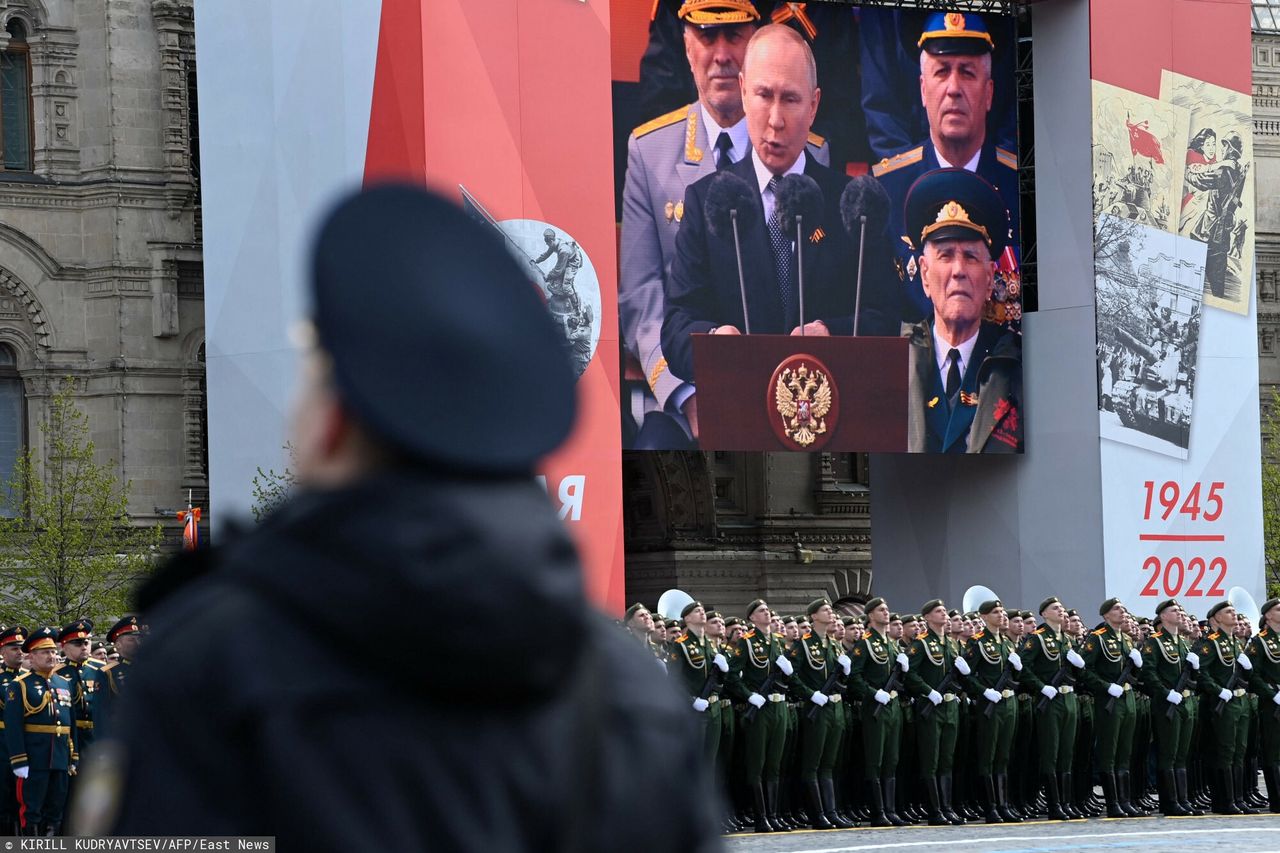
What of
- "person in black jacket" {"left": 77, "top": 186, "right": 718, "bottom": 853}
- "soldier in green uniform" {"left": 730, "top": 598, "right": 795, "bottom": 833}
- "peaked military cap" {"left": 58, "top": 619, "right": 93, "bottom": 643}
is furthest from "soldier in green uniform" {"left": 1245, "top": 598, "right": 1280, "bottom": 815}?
"person in black jacket" {"left": 77, "top": 186, "right": 718, "bottom": 853}

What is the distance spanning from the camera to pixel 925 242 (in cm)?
2736

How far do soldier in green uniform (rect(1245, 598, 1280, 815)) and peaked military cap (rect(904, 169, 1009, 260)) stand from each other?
30.5ft

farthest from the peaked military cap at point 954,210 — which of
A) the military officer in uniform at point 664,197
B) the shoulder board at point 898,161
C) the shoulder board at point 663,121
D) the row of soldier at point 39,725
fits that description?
the row of soldier at point 39,725

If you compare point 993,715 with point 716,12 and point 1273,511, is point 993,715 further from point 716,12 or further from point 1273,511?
point 1273,511

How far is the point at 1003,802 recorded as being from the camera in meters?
18.6

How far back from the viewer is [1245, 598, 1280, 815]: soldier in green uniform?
19.1 metres

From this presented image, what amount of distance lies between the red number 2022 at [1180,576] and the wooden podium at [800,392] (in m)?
3.66

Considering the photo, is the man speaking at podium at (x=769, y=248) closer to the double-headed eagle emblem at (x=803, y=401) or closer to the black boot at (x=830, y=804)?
the double-headed eagle emblem at (x=803, y=401)

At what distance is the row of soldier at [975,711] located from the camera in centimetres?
1797

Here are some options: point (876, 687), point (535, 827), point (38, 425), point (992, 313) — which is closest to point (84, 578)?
point (38, 425)

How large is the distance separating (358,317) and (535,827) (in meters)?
0.44

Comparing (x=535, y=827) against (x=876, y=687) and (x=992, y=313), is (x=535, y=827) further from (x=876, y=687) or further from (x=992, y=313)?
(x=992, y=313)

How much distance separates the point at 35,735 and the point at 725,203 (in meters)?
12.0

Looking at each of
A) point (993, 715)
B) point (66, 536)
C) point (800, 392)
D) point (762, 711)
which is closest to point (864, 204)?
point (800, 392)
